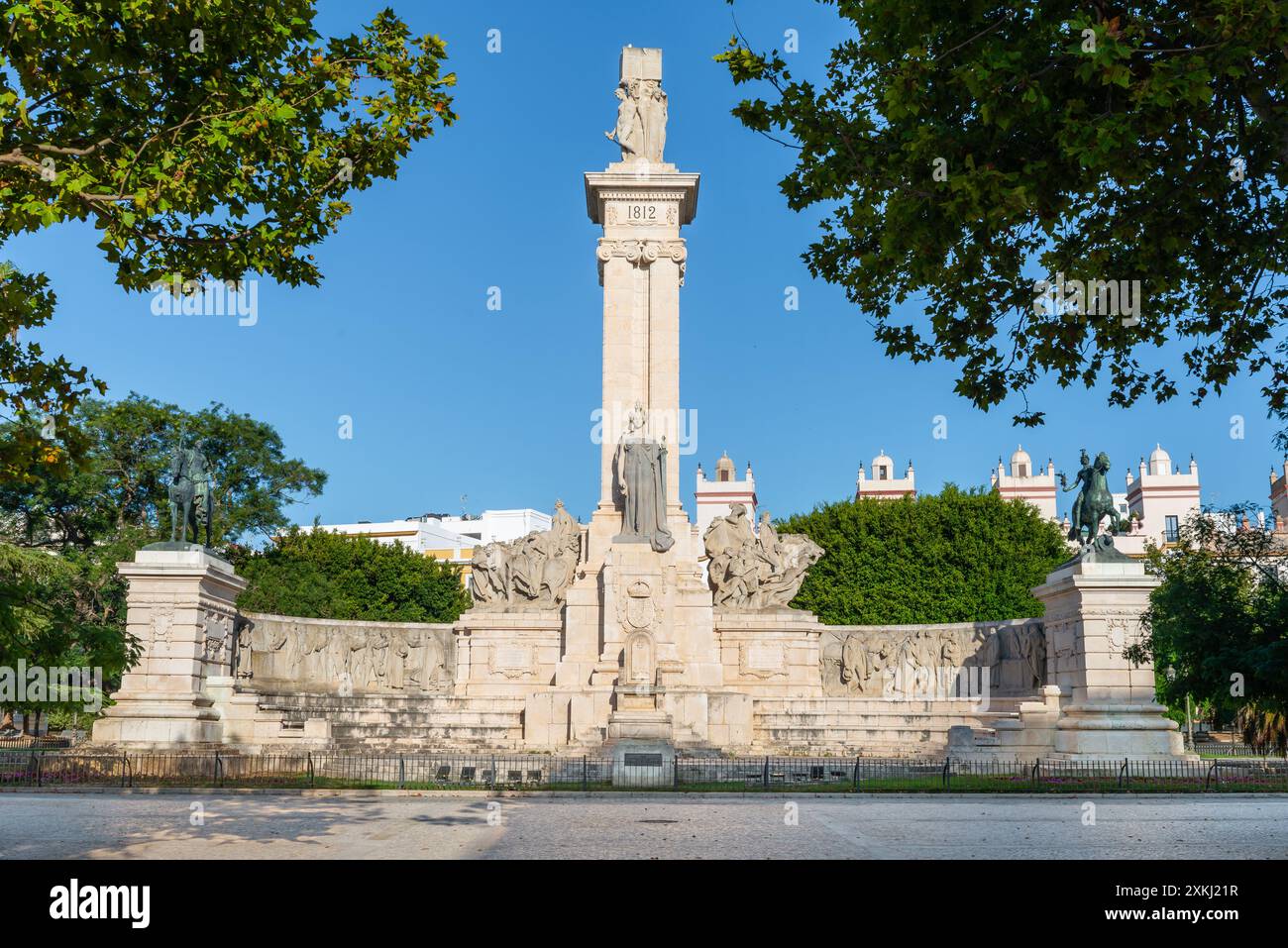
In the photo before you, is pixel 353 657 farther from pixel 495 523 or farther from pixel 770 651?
pixel 495 523

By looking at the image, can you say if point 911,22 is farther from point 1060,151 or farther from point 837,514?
point 837,514

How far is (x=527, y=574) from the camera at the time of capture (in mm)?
33719

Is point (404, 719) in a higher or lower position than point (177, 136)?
lower

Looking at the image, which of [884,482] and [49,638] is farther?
[884,482]

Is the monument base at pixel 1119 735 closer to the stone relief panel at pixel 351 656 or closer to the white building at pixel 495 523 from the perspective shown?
the stone relief panel at pixel 351 656

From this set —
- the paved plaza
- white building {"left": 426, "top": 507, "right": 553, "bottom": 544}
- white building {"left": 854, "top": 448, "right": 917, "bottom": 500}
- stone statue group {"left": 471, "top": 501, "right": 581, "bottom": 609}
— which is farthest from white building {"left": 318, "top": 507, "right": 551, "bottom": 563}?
the paved plaza

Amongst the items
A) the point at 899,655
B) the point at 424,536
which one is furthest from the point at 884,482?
the point at 899,655

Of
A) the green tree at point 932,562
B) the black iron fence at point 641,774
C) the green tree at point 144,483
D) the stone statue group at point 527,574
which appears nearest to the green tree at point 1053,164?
the black iron fence at point 641,774

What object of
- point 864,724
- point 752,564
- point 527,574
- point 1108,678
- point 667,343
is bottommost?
point 864,724

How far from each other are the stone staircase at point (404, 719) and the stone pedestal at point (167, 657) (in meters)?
2.37

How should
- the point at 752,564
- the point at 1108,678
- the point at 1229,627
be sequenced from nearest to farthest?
the point at 1229,627
the point at 1108,678
the point at 752,564

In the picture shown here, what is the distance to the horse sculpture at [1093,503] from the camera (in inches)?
1024

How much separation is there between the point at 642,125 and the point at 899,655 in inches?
719

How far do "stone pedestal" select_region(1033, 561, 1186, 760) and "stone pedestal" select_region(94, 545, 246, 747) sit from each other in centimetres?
1886
